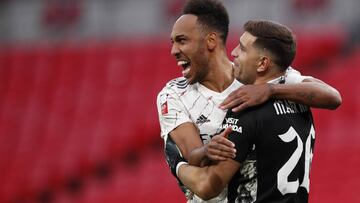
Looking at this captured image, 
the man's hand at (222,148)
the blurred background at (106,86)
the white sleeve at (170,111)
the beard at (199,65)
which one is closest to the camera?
the man's hand at (222,148)

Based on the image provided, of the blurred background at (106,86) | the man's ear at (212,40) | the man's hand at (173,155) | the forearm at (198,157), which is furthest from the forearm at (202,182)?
the blurred background at (106,86)

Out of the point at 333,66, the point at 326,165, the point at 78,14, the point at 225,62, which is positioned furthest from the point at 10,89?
the point at 225,62

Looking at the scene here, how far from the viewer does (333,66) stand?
43.2 ft

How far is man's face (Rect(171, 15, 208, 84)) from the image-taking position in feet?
15.3

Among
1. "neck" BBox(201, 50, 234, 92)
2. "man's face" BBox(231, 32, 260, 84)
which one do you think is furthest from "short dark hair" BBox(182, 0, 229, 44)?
"man's face" BBox(231, 32, 260, 84)

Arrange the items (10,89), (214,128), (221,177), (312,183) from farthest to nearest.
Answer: (10,89) < (312,183) < (214,128) < (221,177)

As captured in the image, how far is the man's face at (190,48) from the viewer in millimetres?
4672

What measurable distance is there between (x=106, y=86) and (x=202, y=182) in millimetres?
9410

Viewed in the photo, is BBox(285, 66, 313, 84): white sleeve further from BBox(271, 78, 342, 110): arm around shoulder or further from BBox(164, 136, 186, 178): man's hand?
BBox(164, 136, 186, 178): man's hand

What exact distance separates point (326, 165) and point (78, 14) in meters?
5.98

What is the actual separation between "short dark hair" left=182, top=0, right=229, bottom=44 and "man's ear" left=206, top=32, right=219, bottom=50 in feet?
0.11

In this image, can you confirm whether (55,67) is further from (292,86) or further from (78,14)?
(292,86)

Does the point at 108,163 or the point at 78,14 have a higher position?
the point at 78,14

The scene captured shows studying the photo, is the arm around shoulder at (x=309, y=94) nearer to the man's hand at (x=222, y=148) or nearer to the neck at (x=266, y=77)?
the neck at (x=266, y=77)
